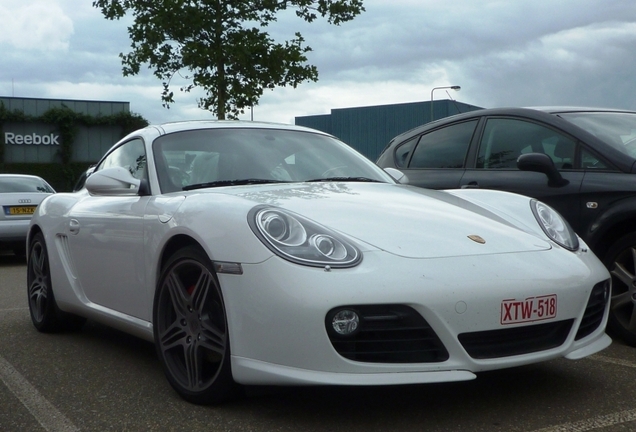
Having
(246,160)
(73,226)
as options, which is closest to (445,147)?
(246,160)

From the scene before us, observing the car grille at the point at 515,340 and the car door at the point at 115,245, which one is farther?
the car door at the point at 115,245

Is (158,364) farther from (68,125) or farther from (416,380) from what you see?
(68,125)

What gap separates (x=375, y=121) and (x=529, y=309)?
4147cm

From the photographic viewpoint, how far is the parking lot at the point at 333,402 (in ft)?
11.0

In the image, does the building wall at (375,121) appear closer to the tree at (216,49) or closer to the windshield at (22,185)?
the tree at (216,49)

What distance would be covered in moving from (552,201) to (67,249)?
3.05 m

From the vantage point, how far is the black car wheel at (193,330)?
3510 millimetres

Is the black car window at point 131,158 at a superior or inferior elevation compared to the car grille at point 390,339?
superior

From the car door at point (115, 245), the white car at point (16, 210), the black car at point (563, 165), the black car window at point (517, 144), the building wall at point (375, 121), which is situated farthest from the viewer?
the building wall at point (375, 121)

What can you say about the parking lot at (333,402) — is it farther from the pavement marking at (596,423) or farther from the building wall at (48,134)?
the building wall at (48,134)

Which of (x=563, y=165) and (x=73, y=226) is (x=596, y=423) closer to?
(x=563, y=165)

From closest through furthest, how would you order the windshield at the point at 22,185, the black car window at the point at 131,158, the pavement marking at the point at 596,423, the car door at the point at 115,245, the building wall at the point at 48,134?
the pavement marking at the point at 596,423 → the car door at the point at 115,245 → the black car window at the point at 131,158 → the windshield at the point at 22,185 → the building wall at the point at 48,134

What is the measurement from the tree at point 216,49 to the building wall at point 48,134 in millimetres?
15044

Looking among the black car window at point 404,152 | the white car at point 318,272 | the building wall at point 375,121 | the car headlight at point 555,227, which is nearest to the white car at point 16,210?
the black car window at point 404,152
